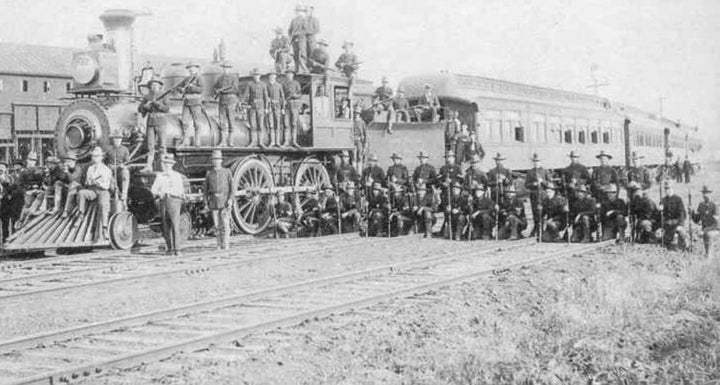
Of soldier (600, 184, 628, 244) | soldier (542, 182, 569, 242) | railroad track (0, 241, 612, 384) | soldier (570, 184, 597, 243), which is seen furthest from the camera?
soldier (542, 182, 569, 242)

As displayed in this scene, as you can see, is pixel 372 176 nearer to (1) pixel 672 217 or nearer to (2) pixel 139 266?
(1) pixel 672 217

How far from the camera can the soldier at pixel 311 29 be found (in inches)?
664

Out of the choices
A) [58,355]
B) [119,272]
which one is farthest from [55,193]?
[58,355]

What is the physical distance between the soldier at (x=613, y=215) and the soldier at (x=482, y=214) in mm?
1920

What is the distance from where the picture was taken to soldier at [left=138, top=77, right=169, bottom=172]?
Answer: 1336 centimetres

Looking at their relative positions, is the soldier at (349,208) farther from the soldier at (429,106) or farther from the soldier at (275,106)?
the soldier at (429,106)

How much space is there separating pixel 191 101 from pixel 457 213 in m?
5.27

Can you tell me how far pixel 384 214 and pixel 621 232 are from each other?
4449mm

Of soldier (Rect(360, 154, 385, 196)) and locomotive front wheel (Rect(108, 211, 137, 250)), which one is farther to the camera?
soldier (Rect(360, 154, 385, 196))

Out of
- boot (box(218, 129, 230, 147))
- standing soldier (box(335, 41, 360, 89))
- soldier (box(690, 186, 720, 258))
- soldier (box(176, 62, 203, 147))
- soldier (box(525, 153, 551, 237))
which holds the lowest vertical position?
soldier (box(690, 186, 720, 258))

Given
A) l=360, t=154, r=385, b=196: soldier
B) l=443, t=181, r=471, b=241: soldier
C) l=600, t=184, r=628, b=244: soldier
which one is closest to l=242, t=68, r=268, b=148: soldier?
l=360, t=154, r=385, b=196: soldier

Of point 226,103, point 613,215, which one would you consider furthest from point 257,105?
point 613,215

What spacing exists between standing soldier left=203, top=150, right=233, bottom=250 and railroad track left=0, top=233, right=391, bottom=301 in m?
0.31

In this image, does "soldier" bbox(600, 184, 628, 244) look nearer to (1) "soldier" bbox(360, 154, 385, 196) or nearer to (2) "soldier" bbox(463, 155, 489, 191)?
(2) "soldier" bbox(463, 155, 489, 191)
